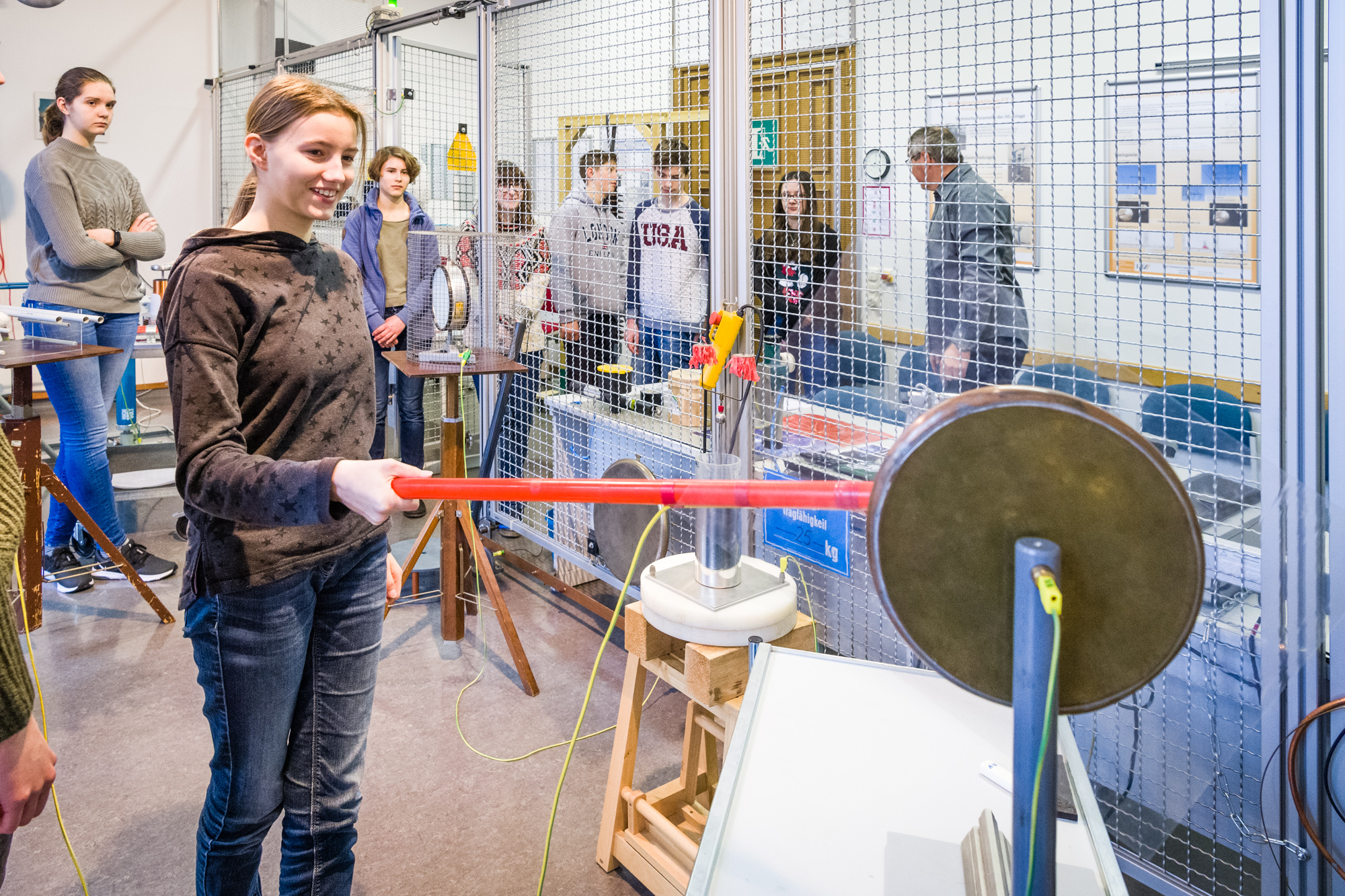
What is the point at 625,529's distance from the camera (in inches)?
110

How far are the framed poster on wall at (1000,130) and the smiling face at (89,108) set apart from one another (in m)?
2.98

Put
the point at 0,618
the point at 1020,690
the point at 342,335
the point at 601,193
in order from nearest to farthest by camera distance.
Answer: the point at 1020,690, the point at 0,618, the point at 342,335, the point at 601,193

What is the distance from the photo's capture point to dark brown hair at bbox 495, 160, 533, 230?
11.7 ft

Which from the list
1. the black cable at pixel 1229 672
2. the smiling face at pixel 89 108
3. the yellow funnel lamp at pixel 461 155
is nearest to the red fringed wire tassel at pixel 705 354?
the black cable at pixel 1229 672

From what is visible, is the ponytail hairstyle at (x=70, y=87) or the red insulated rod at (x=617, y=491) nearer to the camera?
the red insulated rod at (x=617, y=491)

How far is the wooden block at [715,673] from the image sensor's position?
1689 millimetres

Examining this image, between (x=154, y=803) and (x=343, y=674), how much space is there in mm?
1209

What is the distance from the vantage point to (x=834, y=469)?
89.5 inches

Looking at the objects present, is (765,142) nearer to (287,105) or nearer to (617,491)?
(287,105)

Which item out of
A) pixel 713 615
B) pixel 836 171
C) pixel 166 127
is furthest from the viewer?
pixel 166 127

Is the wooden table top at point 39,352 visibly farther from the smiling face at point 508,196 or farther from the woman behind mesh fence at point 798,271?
the woman behind mesh fence at point 798,271

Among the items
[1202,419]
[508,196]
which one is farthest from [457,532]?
[1202,419]

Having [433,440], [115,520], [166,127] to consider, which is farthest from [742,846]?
[166,127]

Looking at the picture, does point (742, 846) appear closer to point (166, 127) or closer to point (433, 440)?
point (433, 440)
